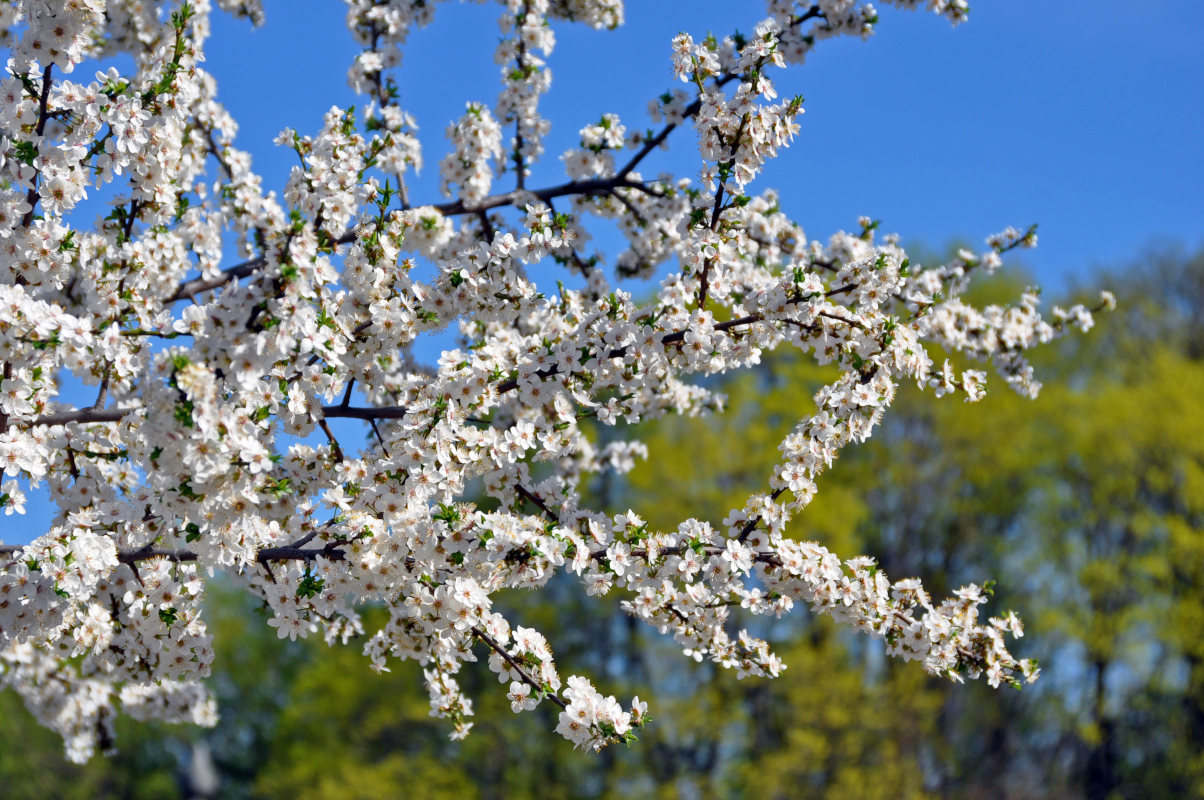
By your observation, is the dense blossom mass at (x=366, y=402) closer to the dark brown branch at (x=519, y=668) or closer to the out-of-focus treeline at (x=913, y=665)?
the dark brown branch at (x=519, y=668)

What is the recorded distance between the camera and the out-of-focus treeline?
17.9 m

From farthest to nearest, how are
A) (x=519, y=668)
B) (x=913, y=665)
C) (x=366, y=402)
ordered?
1. (x=913, y=665)
2. (x=366, y=402)
3. (x=519, y=668)

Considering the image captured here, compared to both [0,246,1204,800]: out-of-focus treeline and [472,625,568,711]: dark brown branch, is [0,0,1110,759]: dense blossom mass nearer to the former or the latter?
[472,625,568,711]: dark brown branch

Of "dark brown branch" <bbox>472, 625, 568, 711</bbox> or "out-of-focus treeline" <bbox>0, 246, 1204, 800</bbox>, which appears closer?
"dark brown branch" <bbox>472, 625, 568, 711</bbox>

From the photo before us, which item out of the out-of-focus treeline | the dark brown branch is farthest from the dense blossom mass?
the out-of-focus treeline

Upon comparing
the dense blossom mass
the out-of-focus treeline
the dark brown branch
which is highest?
the out-of-focus treeline

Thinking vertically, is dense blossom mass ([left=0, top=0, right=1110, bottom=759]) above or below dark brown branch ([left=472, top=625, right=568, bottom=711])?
above

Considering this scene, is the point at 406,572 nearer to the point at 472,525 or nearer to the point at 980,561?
the point at 472,525

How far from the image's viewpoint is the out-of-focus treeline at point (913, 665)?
58.7ft

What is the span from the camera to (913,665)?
18297 mm

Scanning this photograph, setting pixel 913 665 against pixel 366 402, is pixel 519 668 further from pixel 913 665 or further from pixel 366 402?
pixel 913 665

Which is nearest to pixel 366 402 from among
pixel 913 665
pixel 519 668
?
pixel 519 668

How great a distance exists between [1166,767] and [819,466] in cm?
1924

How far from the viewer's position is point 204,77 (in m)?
6.82
